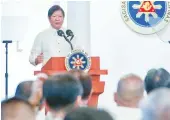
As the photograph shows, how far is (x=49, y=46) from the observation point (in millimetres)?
3682

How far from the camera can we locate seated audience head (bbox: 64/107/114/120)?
973 millimetres

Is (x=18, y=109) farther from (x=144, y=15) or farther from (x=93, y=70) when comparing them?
(x=144, y=15)

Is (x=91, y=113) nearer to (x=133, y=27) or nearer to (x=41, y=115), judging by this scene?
(x=41, y=115)

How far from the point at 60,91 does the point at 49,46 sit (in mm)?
2115

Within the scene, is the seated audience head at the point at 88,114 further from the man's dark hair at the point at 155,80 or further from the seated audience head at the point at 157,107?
the man's dark hair at the point at 155,80

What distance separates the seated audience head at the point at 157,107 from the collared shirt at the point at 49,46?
2489mm

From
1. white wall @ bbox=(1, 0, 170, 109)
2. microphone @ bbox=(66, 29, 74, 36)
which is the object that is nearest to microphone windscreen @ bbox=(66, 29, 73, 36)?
microphone @ bbox=(66, 29, 74, 36)

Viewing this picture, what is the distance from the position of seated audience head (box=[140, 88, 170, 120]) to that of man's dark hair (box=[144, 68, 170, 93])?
3.08 ft

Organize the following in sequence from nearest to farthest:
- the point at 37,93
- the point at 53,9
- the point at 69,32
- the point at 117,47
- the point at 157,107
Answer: the point at 157,107 → the point at 37,93 → the point at 69,32 → the point at 53,9 → the point at 117,47

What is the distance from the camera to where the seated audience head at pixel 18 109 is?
137cm

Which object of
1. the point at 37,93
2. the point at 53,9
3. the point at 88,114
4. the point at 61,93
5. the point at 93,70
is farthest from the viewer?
the point at 53,9

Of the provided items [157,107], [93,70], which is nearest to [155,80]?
[157,107]

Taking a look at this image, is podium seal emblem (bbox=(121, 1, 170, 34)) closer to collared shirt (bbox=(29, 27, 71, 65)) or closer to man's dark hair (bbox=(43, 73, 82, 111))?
collared shirt (bbox=(29, 27, 71, 65))

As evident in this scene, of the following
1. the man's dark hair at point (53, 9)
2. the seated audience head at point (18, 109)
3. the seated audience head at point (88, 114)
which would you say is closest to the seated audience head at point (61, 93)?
the seated audience head at point (18, 109)
